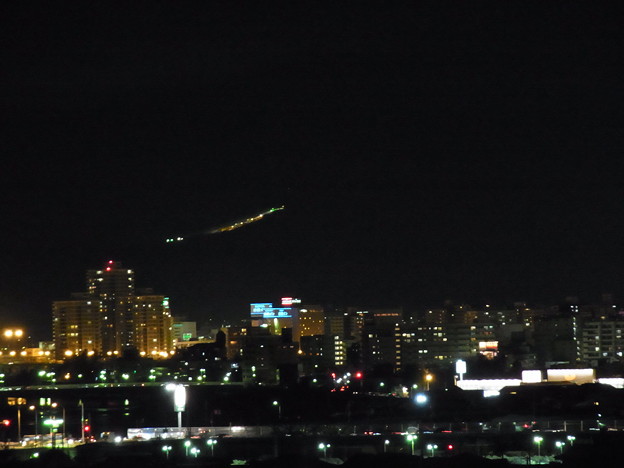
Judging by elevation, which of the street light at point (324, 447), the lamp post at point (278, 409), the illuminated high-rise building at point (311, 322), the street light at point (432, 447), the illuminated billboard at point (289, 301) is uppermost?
the illuminated billboard at point (289, 301)

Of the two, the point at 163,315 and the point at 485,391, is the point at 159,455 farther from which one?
the point at 163,315

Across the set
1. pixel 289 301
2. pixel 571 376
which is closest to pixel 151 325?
pixel 289 301

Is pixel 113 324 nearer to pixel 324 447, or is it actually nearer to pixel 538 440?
pixel 324 447

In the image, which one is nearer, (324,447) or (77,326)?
(324,447)

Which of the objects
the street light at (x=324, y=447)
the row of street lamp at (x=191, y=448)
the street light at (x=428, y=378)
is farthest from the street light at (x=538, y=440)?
the street light at (x=428, y=378)

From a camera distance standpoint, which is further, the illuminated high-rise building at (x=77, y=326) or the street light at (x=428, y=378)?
the illuminated high-rise building at (x=77, y=326)

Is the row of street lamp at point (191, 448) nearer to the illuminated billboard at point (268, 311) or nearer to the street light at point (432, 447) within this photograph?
the street light at point (432, 447)

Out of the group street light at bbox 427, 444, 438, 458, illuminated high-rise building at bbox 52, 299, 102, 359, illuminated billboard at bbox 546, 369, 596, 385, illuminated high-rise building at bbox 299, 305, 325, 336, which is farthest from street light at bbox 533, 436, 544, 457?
illuminated high-rise building at bbox 52, 299, 102, 359

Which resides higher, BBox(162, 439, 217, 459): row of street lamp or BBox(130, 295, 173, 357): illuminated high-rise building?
BBox(130, 295, 173, 357): illuminated high-rise building

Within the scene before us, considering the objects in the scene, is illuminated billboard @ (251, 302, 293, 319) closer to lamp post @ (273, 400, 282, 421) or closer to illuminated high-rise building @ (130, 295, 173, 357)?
illuminated high-rise building @ (130, 295, 173, 357)
